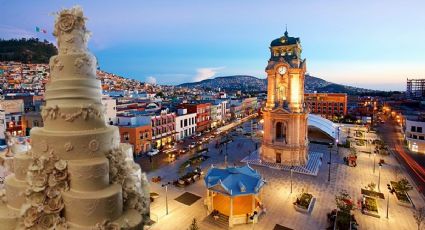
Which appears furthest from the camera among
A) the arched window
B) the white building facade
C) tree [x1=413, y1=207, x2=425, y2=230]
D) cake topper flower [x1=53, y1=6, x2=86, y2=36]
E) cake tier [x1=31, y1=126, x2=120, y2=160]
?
the white building facade

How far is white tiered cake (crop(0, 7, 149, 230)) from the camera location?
27.7 feet

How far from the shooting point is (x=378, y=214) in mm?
24844

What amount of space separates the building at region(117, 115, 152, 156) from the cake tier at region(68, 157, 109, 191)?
Result: 1522 inches

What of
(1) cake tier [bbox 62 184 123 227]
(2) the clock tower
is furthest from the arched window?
(1) cake tier [bbox 62 184 123 227]

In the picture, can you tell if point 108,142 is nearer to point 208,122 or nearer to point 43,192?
point 43,192

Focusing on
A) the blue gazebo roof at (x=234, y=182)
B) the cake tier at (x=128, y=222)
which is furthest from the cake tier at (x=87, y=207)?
the blue gazebo roof at (x=234, y=182)

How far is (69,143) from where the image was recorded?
29.4 ft

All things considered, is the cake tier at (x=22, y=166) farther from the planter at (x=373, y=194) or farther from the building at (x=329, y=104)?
the building at (x=329, y=104)

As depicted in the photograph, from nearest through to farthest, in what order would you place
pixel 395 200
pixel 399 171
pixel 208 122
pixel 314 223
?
pixel 314 223 < pixel 395 200 < pixel 399 171 < pixel 208 122

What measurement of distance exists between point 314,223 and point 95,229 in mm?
21261

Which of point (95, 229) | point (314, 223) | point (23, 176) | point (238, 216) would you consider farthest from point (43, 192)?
point (314, 223)

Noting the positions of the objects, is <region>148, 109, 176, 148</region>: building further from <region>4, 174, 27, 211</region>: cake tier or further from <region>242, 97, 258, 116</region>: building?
<region>242, 97, 258, 116</region>: building

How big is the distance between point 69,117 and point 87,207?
3324mm

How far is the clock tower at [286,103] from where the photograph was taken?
1555 inches
